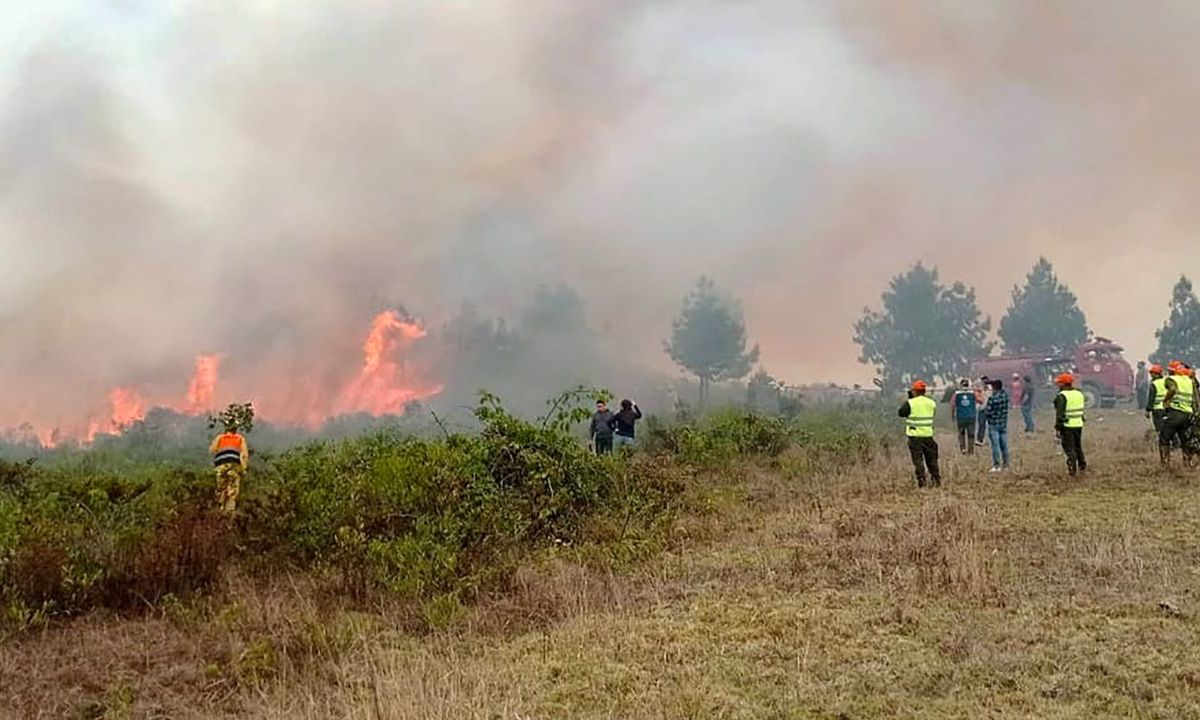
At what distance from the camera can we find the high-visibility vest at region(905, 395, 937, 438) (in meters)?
13.1

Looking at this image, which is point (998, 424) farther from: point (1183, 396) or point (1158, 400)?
point (1183, 396)

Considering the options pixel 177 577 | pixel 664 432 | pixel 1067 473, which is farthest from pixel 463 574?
pixel 664 432

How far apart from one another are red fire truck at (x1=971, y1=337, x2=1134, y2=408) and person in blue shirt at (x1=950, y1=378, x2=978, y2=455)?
16.6 m

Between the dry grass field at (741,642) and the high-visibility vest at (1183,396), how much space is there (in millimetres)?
4548

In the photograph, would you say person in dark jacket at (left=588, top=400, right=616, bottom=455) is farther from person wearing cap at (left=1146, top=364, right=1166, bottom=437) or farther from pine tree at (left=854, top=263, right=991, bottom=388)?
pine tree at (left=854, top=263, right=991, bottom=388)

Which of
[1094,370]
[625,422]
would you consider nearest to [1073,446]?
[625,422]

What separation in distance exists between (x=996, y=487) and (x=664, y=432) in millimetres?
8003

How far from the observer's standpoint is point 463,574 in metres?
8.52

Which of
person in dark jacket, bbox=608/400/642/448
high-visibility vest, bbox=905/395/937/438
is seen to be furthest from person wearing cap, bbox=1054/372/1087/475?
person in dark jacket, bbox=608/400/642/448

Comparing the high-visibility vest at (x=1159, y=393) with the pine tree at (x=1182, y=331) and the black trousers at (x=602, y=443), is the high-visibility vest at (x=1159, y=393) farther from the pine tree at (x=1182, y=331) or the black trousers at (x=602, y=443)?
the pine tree at (x=1182, y=331)

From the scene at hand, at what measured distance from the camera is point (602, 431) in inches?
666

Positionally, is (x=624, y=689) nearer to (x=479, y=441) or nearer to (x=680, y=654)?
(x=680, y=654)

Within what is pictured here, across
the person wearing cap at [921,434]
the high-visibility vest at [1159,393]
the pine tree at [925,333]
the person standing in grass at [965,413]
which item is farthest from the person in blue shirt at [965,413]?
the pine tree at [925,333]

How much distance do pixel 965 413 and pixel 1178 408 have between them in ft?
14.1
